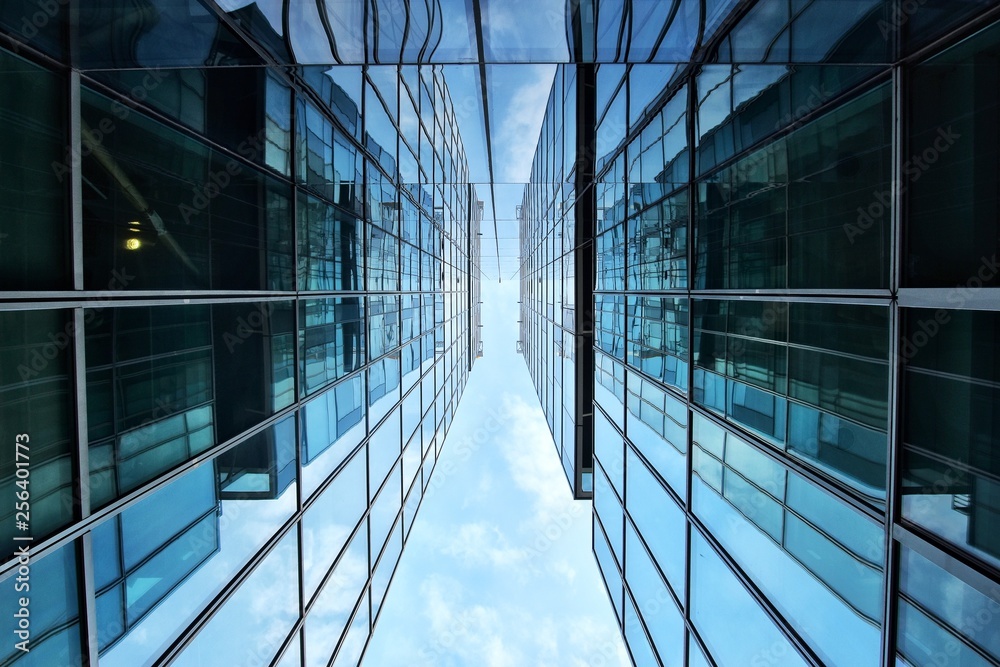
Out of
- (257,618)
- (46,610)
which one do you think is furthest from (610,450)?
(46,610)

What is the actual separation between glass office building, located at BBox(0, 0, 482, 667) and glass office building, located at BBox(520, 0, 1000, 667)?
4.44m

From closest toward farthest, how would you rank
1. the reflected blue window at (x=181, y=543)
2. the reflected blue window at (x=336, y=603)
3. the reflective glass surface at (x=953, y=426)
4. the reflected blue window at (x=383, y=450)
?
1. the reflective glass surface at (x=953, y=426)
2. the reflected blue window at (x=181, y=543)
3. the reflected blue window at (x=336, y=603)
4. the reflected blue window at (x=383, y=450)

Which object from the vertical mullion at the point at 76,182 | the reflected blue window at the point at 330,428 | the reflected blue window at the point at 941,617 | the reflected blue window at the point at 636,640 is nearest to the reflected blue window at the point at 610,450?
the reflected blue window at the point at 636,640

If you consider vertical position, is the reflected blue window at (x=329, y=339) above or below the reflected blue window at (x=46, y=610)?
above

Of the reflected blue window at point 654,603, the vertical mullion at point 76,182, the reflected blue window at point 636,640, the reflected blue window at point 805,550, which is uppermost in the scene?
the vertical mullion at point 76,182

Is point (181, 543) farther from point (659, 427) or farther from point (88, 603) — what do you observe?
point (659, 427)

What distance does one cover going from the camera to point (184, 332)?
5.27 meters

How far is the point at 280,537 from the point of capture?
7.08 metres

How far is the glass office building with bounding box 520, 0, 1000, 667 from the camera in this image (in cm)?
349

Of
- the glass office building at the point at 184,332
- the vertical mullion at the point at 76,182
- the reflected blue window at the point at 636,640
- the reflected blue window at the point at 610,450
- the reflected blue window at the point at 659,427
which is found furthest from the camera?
the reflected blue window at the point at 610,450

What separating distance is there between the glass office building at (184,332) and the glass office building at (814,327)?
175 inches

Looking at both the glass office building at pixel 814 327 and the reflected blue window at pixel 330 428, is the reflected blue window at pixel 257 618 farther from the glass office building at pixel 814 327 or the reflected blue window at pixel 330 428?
the glass office building at pixel 814 327

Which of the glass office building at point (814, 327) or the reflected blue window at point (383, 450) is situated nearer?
the glass office building at point (814, 327)

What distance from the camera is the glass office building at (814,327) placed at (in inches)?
138
